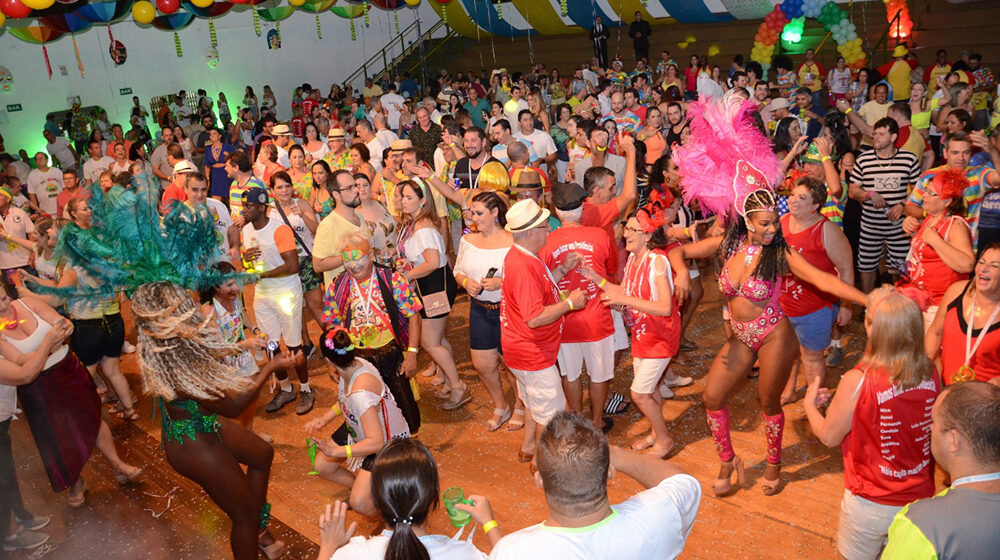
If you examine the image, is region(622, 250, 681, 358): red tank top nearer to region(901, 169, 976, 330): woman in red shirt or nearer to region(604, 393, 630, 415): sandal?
region(604, 393, 630, 415): sandal

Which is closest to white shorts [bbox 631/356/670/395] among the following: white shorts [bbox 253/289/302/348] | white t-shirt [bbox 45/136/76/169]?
white shorts [bbox 253/289/302/348]

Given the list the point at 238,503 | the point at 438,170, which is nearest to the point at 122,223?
the point at 238,503

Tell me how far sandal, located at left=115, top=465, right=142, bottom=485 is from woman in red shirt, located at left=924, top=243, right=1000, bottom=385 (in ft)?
16.1

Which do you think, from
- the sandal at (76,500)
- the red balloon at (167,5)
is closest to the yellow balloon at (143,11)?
the red balloon at (167,5)

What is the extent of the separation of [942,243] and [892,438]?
188cm

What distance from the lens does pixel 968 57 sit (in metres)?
11.4

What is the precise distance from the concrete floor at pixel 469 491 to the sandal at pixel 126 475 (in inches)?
2.8

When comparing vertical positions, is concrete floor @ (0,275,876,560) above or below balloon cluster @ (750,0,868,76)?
below

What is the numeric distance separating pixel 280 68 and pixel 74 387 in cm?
1714

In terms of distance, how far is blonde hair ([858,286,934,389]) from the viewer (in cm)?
272

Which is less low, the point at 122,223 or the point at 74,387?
the point at 122,223

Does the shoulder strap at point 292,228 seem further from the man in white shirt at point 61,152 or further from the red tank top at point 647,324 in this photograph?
the man in white shirt at point 61,152

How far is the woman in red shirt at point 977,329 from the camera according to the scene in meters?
3.30

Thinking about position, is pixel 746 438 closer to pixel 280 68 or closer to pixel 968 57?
pixel 968 57
